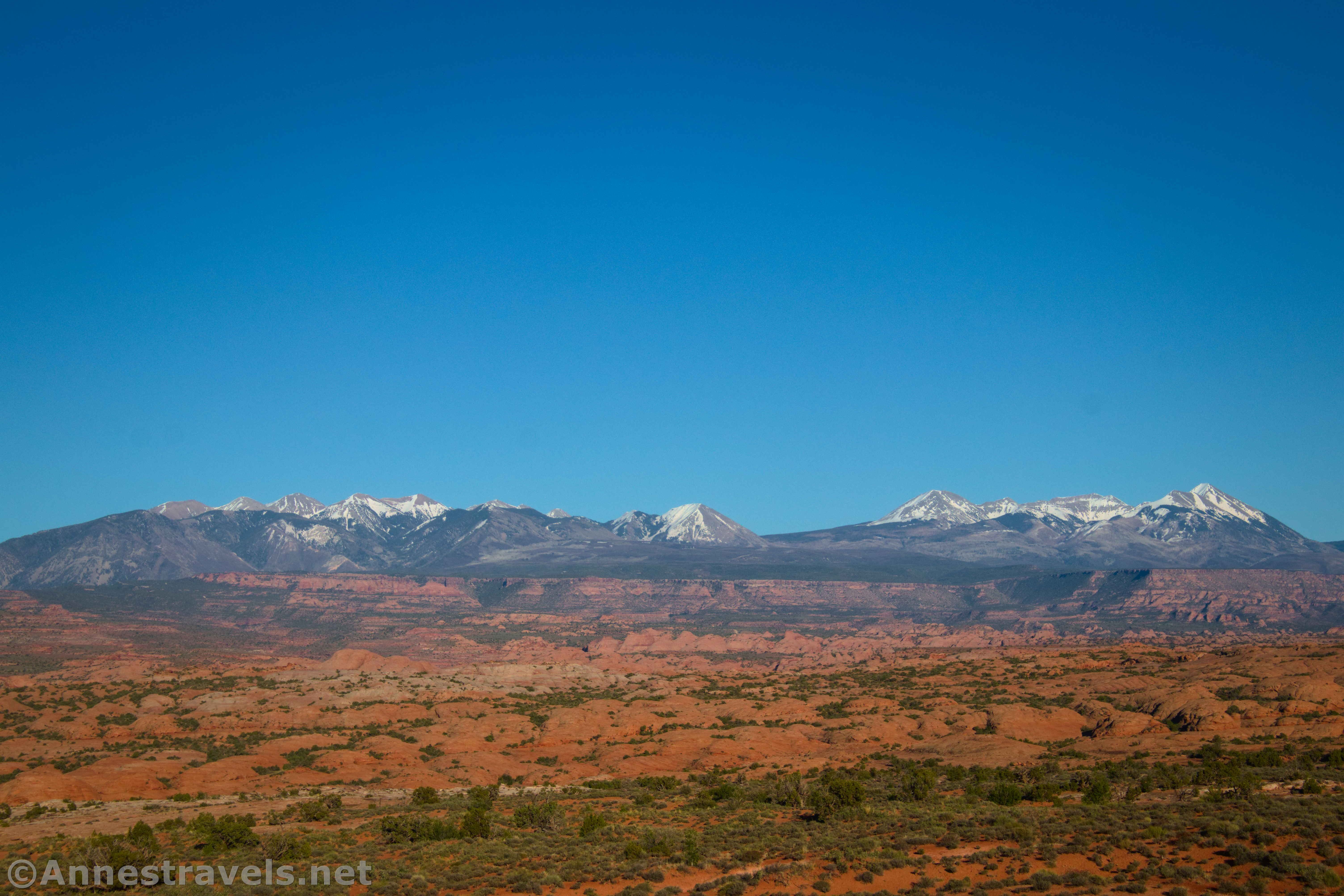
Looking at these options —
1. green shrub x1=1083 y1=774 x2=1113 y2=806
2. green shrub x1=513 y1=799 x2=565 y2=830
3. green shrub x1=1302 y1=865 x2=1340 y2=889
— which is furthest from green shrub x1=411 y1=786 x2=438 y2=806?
green shrub x1=1302 y1=865 x2=1340 y2=889

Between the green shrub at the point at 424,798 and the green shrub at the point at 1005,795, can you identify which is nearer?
the green shrub at the point at 1005,795

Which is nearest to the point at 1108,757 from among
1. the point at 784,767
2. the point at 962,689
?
the point at 784,767

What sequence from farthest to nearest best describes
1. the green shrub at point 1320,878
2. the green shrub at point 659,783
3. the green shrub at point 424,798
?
the green shrub at point 659,783 → the green shrub at point 424,798 → the green shrub at point 1320,878

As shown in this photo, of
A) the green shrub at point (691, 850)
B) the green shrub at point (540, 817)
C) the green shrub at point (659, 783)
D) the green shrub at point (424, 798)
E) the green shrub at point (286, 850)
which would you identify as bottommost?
the green shrub at point (659, 783)

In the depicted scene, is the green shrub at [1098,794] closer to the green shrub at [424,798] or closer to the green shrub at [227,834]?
the green shrub at [424,798]

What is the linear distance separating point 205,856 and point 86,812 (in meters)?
17.1

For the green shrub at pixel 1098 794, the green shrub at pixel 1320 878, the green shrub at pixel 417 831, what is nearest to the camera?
the green shrub at pixel 1320 878

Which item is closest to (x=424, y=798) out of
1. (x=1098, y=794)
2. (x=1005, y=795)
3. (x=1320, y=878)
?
(x=1005, y=795)

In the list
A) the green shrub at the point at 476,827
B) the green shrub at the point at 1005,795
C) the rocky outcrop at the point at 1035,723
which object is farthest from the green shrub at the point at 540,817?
the rocky outcrop at the point at 1035,723

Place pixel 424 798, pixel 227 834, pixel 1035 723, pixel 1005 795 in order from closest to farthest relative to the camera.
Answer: pixel 227 834, pixel 1005 795, pixel 424 798, pixel 1035 723

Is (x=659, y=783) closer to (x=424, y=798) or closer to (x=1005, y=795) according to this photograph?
(x=424, y=798)

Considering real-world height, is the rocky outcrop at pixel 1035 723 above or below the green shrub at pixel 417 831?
below

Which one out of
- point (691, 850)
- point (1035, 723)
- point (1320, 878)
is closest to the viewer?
point (1320, 878)

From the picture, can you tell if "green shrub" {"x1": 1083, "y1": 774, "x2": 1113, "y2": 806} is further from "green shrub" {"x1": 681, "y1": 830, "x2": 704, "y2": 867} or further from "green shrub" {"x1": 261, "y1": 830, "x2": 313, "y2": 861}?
"green shrub" {"x1": 261, "y1": 830, "x2": 313, "y2": 861}
